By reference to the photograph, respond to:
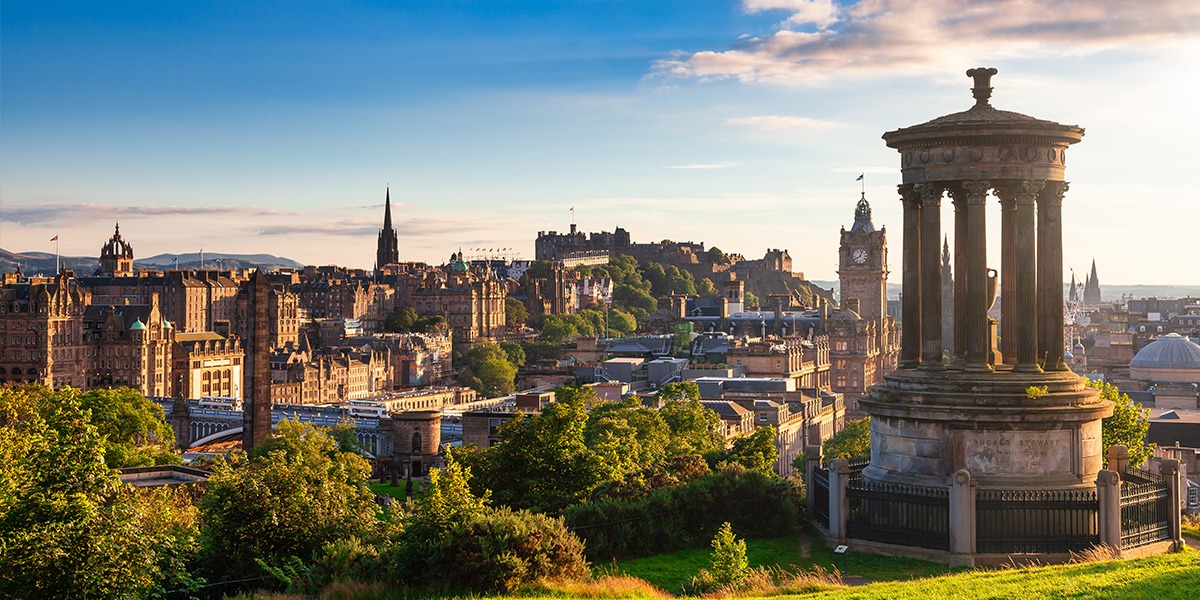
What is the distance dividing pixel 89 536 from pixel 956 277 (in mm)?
20619

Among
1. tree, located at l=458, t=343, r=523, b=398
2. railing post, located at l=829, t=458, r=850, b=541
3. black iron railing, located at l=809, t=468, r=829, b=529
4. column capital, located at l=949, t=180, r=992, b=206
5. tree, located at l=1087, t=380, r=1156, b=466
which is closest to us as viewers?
railing post, located at l=829, t=458, r=850, b=541

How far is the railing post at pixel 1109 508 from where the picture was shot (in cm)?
2822

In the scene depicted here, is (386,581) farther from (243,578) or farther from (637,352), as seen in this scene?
(637,352)

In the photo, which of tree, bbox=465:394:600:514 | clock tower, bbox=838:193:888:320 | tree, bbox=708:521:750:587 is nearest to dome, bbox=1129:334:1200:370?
clock tower, bbox=838:193:888:320

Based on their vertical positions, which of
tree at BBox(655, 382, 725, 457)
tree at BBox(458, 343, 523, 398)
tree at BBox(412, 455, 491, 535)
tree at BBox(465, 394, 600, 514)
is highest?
tree at BBox(412, 455, 491, 535)

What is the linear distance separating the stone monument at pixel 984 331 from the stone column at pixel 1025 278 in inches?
1.1

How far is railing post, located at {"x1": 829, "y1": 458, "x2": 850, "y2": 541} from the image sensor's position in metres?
30.6

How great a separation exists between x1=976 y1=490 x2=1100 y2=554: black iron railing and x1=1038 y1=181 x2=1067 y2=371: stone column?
14.2 ft

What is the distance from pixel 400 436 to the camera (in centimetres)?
10744

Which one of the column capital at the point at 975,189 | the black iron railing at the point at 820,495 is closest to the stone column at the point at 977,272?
the column capital at the point at 975,189

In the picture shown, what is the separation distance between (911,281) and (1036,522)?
6.91 m

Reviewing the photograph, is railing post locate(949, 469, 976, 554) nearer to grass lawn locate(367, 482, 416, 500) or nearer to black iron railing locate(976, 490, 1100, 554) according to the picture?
black iron railing locate(976, 490, 1100, 554)

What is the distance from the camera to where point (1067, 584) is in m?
23.1

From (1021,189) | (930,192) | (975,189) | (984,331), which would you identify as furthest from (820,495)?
(1021,189)
